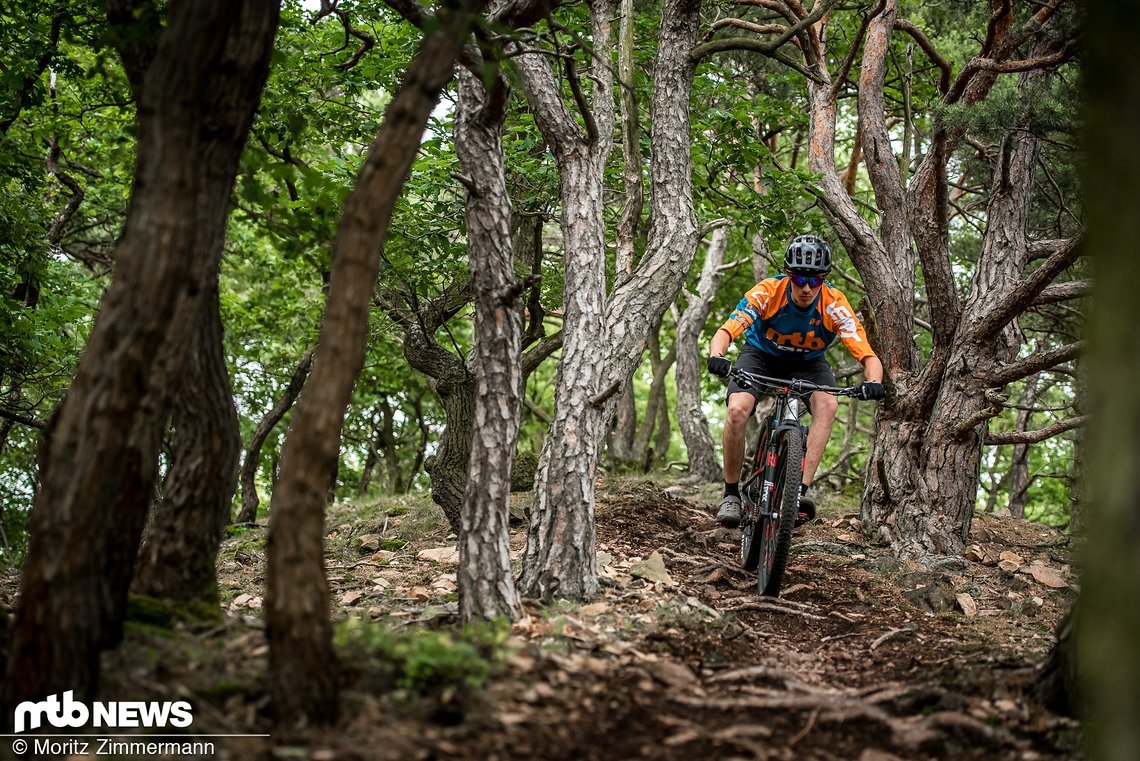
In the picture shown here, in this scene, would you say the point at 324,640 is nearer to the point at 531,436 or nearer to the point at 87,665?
the point at 87,665

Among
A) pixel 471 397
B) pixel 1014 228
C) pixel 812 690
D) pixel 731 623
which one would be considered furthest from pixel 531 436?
pixel 812 690

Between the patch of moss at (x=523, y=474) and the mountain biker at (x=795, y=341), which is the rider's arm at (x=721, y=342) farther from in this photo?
the patch of moss at (x=523, y=474)

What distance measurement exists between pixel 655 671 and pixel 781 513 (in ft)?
7.14

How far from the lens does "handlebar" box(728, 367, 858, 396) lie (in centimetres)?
676

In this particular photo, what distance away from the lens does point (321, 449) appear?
3402 millimetres

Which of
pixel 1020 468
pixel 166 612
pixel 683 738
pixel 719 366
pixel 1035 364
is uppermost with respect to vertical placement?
pixel 1035 364

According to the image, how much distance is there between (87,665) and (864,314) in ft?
26.0

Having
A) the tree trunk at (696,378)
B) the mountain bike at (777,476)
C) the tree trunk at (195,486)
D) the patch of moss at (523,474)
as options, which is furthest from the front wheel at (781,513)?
the tree trunk at (696,378)

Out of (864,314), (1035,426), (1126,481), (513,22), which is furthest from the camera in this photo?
(1035,426)

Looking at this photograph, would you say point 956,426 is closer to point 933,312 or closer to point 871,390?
point 933,312

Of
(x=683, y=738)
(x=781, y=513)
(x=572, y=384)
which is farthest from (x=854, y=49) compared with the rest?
(x=683, y=738)

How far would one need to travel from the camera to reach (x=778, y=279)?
732 centimetres

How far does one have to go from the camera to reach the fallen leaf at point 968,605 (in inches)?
277

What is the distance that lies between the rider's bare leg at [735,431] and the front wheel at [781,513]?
1.23 feet
